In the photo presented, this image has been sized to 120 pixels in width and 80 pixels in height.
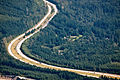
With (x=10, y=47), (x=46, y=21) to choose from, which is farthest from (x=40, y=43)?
(x=46, y=21)

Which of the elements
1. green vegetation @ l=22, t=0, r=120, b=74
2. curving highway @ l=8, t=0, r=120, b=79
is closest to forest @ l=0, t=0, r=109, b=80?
curving highway @ l=8, t=0, r=120, b=79

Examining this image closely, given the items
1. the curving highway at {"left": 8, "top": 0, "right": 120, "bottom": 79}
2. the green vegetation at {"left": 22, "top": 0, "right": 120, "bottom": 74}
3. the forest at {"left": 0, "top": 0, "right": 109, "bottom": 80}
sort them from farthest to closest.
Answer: the green vegetation at {"left": 22, "top": 0, "right": 120, "bottom": 74}, the curving highway at {"left": 8, "top": 0, "right": 120, "bottom": 79}, the forest at {"left": 0, "top": 0, "right": 109, "bottom": 80}

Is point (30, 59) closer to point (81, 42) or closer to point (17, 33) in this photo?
point (81, 42)

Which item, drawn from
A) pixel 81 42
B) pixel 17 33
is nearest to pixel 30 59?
pixel 81 42

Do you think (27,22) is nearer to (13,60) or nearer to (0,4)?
(0,4)

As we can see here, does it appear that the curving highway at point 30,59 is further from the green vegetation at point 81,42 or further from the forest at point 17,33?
the green vegetation at point 81,42

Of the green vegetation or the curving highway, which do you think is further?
the green vegetation

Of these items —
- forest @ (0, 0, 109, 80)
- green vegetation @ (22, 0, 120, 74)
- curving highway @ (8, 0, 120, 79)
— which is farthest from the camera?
green vegetation @ (22, 0, 120, 74)

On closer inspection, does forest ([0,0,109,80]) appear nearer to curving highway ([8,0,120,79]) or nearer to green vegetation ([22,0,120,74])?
curving highway ([8,0,120,79])

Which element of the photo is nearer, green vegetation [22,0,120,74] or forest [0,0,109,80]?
forest [0,0,109,80]

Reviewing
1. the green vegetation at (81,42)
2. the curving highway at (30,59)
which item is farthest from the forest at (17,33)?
the green vegetation at (81,42)
